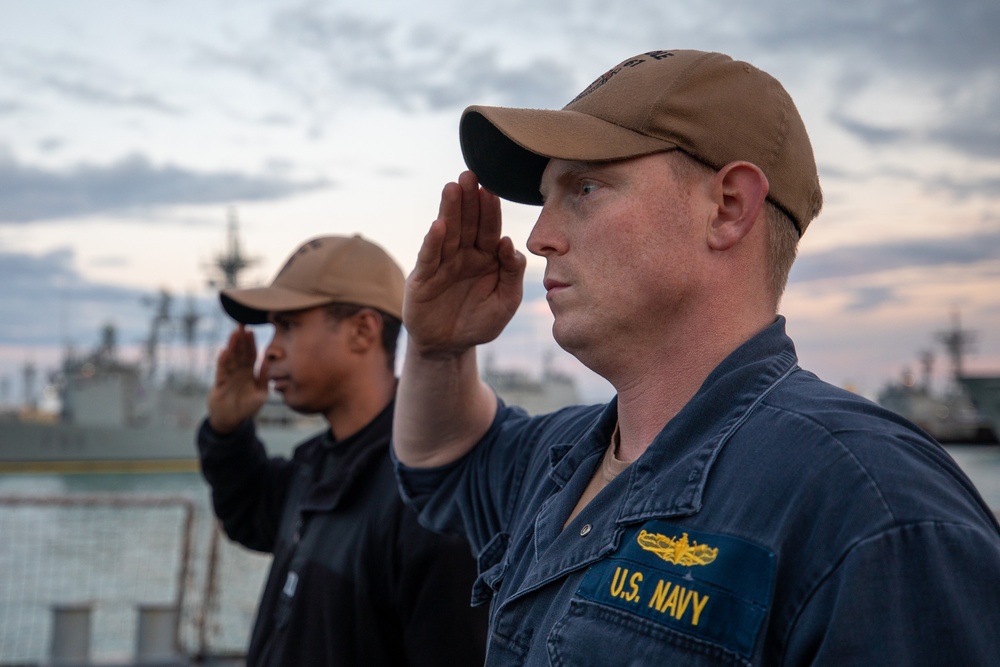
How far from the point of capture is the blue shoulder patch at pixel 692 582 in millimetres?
903

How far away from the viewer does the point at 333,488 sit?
2.51 meters

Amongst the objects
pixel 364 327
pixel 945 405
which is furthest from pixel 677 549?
pixel 945 405

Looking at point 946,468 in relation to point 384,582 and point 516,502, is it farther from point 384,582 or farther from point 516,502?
point 384,582

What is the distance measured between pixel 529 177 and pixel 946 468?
0.91m

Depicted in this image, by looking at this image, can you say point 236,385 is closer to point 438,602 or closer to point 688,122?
point 438,602

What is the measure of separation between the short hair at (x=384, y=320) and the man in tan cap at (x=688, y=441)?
1.35 metres

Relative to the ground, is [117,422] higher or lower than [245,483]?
lower

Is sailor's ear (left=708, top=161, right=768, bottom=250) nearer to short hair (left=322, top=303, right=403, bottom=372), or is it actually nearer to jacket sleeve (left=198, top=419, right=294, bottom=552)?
short hair (left=322, top=303, right=403, bottom=372)

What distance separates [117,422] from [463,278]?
38.9m

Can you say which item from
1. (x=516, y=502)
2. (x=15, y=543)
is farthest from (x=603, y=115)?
(x=15, y=543)

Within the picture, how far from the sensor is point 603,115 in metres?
1.25

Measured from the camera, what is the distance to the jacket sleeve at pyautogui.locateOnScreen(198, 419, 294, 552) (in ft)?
10.4

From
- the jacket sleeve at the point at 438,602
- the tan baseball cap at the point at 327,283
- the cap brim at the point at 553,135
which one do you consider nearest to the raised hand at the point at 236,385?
the tan baseball cap at the point at 327,283

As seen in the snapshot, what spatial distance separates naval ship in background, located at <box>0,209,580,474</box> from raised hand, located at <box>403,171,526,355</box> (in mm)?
32616
